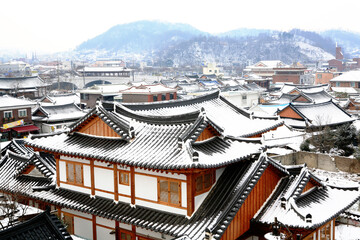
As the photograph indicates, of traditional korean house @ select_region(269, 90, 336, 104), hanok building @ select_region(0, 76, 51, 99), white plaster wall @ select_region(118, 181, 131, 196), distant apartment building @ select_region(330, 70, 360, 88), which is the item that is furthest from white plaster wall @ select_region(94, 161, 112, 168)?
distant apartment building @ select_region(330, 70, 360, 88)

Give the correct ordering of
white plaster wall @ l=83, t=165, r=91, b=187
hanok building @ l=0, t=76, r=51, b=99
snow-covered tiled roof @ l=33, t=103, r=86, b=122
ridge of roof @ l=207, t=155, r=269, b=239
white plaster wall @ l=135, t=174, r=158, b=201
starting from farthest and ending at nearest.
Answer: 1. hanok building @ l=0, t=76, r=51, b=99
2. snow-covered tiled roof @ l=33, t=103, r=86, b=122
3. white plaster wall @ l=83, t=165, r=91, b=187
4. white plaster wall @ l=135, t=174, r=158, b=201
5. ridge of roof @ l=207, t=155, r=269, b=239

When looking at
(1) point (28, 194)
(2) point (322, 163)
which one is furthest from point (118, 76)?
(1) point (28, 194)

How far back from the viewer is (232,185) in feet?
50.0

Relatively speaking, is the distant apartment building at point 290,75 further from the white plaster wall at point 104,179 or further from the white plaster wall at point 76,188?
the white plaster wall at point 104,179

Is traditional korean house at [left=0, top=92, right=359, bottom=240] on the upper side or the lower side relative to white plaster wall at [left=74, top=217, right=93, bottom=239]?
upper

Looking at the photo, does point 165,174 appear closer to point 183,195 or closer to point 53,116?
point 183,195

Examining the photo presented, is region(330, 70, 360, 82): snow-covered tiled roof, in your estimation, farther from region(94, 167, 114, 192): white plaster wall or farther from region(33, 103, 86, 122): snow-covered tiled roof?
region(94, 167, 114, 192): white plaster wall

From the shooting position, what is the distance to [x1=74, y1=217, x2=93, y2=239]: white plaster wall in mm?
17922

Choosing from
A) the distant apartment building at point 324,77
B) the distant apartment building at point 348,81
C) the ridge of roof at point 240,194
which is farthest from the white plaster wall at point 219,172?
the distant apartment building at point 324,77

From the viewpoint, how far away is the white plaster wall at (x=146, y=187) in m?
15.5

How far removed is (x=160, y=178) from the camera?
1521 cm

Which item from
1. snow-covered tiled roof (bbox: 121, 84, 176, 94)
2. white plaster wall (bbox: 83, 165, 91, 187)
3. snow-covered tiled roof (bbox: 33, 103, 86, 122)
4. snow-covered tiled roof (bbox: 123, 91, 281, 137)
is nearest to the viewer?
white plaster wall (bbox: 83, 165, 91, 187)

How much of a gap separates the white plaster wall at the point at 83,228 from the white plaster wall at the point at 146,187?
3600 millimetres

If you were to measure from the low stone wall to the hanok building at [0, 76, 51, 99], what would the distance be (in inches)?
2528
